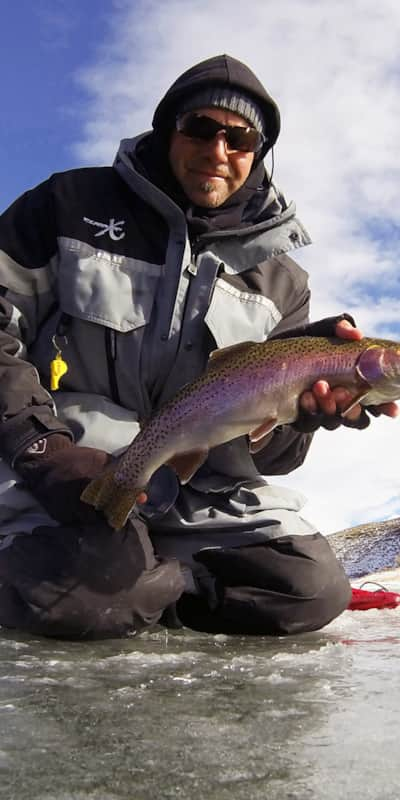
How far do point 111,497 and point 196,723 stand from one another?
54.1 inches

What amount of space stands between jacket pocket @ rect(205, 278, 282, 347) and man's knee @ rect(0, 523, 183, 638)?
45.0 inches

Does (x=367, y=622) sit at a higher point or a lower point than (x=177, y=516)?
lower

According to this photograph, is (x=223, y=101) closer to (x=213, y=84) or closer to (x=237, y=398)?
(x=213, y=84)

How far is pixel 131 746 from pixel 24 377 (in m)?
2.21

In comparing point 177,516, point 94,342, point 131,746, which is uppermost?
point 94,342

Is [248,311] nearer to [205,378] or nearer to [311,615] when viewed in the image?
[205,378]

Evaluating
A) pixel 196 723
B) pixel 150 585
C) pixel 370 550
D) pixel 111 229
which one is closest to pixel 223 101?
pixel 111 229

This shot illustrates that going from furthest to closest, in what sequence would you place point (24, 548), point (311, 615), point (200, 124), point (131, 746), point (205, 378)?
point (200, 124), point (311, 615), point (24, 548), point (205, 378), point (131, 746)

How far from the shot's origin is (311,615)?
3883mm

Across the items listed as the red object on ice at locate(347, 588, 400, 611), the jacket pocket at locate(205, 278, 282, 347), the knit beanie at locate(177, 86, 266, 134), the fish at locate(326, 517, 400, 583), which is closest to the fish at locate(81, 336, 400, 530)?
the jacket pocket at locate(205, 278, 282, 347)

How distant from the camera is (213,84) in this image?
4.20 meters

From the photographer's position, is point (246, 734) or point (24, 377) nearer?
point (246, 734)

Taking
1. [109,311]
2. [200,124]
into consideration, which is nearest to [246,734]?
[109,311]

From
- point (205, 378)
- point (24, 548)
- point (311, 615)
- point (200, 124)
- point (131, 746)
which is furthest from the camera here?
point (200, 124)
